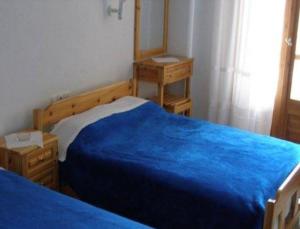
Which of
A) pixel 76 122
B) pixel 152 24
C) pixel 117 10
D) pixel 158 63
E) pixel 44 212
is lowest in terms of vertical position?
pixel 44 212

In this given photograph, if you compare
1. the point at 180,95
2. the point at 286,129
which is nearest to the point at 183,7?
the point at 180,95

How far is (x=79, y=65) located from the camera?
11.0 ft

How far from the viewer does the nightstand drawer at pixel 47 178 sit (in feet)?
8.87

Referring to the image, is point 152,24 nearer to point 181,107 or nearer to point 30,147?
point 181,107

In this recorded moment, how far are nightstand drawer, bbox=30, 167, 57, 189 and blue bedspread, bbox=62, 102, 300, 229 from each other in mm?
75

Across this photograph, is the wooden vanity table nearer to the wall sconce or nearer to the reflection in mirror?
the reflection in mirror

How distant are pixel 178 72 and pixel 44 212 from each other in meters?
2.33

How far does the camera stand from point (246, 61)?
402 centimetres

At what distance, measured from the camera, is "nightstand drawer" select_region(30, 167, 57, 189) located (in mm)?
2703

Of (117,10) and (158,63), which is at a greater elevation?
(117,10)

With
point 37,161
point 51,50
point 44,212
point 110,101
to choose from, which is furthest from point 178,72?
point 44,212

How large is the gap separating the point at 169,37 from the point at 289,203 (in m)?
2.45

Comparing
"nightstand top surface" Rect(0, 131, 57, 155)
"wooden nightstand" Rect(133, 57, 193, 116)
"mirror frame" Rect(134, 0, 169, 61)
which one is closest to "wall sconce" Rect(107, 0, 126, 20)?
"mirror frame" Rect(134, 0, 169, 61)

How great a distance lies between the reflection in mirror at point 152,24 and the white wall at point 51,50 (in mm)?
246
